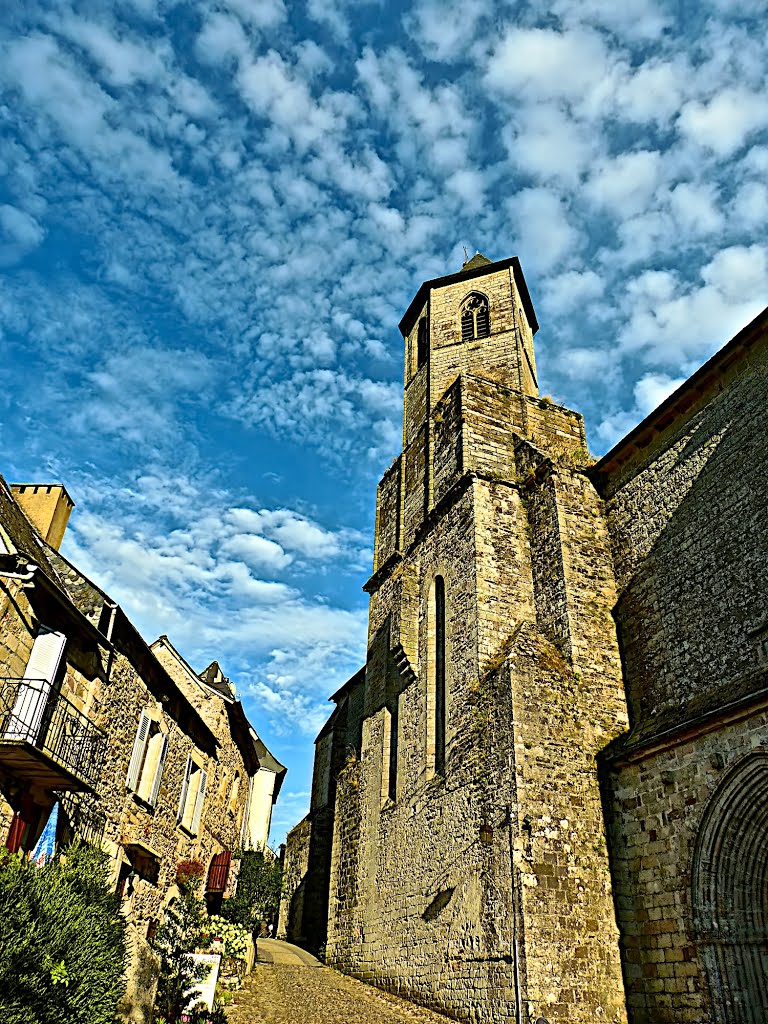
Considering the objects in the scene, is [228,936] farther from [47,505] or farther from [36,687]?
[47,505]

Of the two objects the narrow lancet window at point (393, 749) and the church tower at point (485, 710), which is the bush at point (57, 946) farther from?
the narrow lancet window at point (393, 749)

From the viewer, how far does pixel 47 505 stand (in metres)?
12.5

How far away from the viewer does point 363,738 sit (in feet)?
55.7

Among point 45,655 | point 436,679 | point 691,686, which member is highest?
point 436,679

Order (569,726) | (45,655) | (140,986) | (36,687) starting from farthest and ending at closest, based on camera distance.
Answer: (569,726) < (140,986) < (45,655) < (36,687)

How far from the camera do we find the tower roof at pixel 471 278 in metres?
20.3

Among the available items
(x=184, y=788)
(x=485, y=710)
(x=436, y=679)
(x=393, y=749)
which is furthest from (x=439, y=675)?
(x=184, y=788)

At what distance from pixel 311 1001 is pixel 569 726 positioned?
600cm

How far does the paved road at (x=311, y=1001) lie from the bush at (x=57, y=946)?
3877mm

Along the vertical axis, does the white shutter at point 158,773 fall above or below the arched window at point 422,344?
below

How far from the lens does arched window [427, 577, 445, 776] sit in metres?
13.7

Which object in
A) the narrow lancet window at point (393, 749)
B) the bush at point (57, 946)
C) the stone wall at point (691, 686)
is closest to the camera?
the bush at point (57, 946)

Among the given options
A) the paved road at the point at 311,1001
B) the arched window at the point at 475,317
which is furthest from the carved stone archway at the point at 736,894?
the arched window at the point at 475,317

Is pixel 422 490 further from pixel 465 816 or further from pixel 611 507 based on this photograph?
pixel 465 816
